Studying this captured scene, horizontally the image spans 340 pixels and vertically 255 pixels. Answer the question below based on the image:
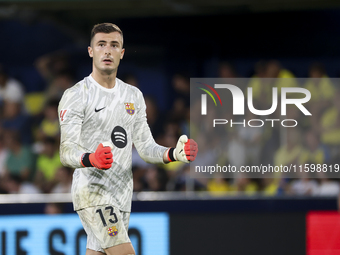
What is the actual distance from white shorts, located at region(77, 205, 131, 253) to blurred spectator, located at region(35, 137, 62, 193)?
2050mm

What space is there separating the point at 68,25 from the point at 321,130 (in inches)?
108

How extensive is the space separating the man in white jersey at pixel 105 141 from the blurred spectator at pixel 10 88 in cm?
235

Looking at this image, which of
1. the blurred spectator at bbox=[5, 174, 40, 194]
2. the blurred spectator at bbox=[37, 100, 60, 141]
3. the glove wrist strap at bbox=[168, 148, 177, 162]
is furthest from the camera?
the blurred spectator at bbox=[37, 100, 60, 141]

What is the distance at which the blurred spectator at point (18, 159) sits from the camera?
5340 millimetres

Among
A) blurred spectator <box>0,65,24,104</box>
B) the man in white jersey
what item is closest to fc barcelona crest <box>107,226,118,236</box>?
the man in white jersey

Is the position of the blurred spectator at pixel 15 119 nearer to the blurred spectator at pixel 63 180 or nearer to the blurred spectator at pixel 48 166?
the blurred spectator at pixel 48 166

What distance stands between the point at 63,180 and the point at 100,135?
2.03 meters

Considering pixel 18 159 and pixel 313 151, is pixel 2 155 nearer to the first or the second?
pixel 18 159

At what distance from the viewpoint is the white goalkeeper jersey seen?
10.4ft

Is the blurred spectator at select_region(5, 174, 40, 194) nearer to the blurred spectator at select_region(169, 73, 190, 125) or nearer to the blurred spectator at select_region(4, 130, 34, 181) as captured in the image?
the blurred spectator at select_region(4, 130, 34, 181)

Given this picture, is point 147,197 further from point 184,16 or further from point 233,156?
point 184,16

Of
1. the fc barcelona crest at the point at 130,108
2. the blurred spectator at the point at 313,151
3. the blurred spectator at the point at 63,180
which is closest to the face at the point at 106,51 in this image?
the fc barcelona crest at the point at 130,108

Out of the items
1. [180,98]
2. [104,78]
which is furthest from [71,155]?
[180,98]

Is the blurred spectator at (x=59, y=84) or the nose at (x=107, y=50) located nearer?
the nose at (x=107, y=50)
